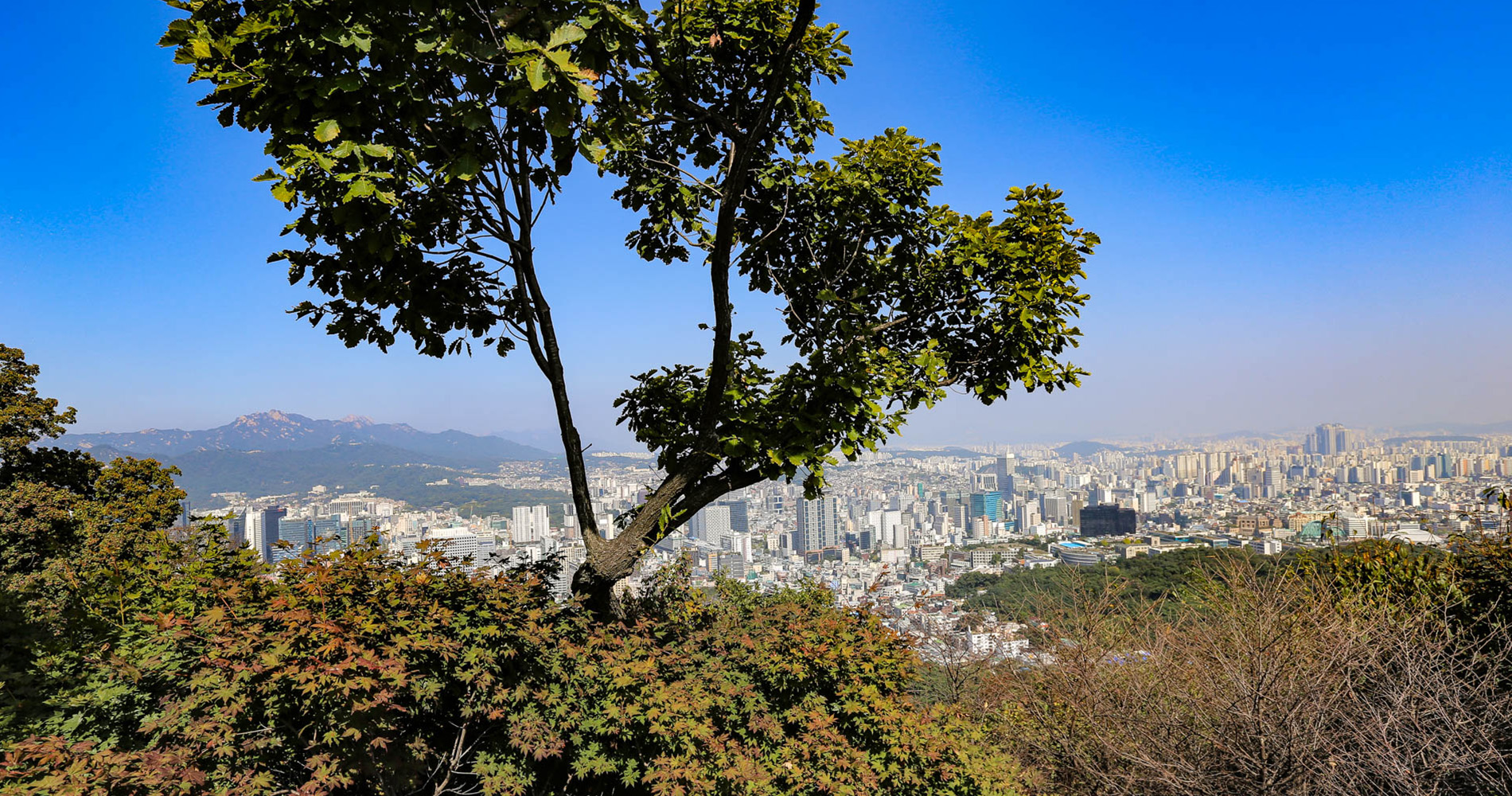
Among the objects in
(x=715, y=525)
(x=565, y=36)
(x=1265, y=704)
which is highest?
(x=565, y=36)

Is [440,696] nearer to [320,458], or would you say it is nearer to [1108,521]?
[1108,521]

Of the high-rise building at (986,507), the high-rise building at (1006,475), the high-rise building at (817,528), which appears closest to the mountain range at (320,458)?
the high-rise building at (817,528)

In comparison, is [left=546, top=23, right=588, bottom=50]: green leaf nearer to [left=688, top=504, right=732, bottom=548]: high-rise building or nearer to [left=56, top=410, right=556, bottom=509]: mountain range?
[left=688, top=504, right=732, bottom=548]: high-rise building

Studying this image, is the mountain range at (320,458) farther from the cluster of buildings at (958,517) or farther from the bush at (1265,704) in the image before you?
the bush at (1265,704)

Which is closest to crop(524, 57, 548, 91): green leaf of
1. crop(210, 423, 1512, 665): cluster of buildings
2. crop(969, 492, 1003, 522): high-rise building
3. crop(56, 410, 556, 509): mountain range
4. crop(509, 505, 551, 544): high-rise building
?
crop(210, 423, 1512, 665): cluster of buildings

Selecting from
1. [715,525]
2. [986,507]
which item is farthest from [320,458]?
[986,507]

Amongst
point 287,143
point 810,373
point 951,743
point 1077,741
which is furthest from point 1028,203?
point 287,143
